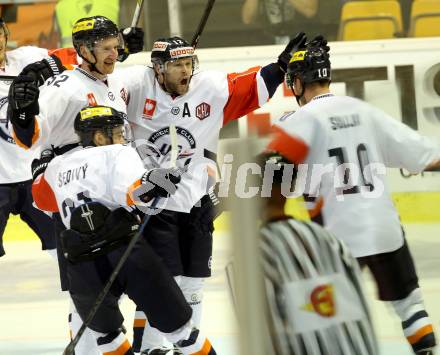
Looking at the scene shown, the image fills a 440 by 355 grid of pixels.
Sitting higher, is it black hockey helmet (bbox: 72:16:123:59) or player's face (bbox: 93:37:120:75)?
black hockey helmet (bbox: 72:16:123:59)

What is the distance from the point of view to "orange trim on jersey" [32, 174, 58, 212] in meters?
3.71

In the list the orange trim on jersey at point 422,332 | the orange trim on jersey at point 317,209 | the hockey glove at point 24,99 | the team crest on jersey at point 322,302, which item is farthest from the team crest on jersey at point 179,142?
the team crest on jersey at point 322,302

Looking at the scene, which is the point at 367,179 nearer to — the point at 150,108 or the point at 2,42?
the point at 150,108

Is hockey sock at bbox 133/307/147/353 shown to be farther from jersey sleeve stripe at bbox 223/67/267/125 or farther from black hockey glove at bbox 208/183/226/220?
jersey sleeve stripe at bbox 223/67/267/125

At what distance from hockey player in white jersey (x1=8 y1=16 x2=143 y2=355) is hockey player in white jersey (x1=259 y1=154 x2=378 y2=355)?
1.46 m

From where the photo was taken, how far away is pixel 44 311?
4.91m

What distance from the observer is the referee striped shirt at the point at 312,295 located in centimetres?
239

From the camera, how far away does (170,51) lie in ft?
13.4

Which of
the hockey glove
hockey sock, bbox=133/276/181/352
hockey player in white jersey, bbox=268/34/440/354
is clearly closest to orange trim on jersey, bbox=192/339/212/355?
hockey sock, bbox=133/276/181/352

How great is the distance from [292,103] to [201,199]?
85.5 inches

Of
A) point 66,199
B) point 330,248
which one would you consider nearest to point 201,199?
point 66,199

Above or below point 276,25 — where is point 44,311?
below

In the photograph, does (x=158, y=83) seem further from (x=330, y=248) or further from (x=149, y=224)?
(x=330, y=248)

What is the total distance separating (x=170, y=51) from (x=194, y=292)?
89 cm
